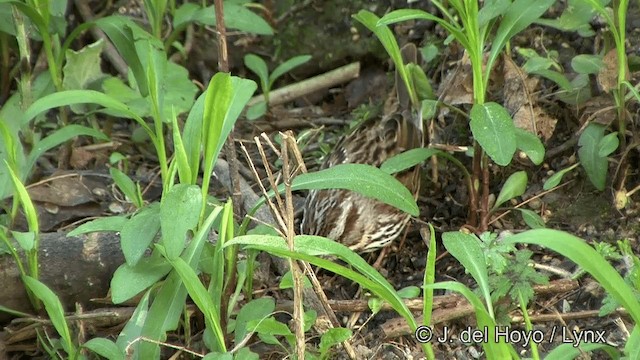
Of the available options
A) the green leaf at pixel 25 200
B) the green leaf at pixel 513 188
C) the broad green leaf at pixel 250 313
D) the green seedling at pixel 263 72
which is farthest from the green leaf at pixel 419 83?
the green leaf at pixel 25 200

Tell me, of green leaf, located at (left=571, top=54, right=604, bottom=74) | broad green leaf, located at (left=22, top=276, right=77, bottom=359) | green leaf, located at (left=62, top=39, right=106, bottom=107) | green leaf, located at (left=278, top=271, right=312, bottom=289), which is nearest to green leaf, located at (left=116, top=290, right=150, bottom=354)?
broad green leaf, located at (left=22, top=276, right=77, bottom=359)

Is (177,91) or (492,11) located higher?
(492,11)

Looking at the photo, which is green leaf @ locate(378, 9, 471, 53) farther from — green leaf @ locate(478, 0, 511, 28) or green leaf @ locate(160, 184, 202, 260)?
green leaf @ locate(160, 184, 202, 260)

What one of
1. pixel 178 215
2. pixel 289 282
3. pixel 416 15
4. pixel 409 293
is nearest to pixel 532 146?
pixel 416 15

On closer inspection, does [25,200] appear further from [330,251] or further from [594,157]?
[594,157]

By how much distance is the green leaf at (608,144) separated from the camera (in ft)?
11.2

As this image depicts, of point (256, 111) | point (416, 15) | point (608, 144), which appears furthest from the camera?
point (256, 111)

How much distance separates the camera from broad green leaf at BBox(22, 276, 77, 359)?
117 inches

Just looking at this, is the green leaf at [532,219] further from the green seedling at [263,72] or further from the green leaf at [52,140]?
the green leaf at [52,140]

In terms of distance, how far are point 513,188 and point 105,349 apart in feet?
5.52

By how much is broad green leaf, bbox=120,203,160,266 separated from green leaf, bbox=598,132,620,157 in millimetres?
1682

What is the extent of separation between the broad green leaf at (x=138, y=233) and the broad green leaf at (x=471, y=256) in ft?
2.98

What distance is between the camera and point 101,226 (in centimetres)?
294

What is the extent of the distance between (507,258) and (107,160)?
2199 millimetres
